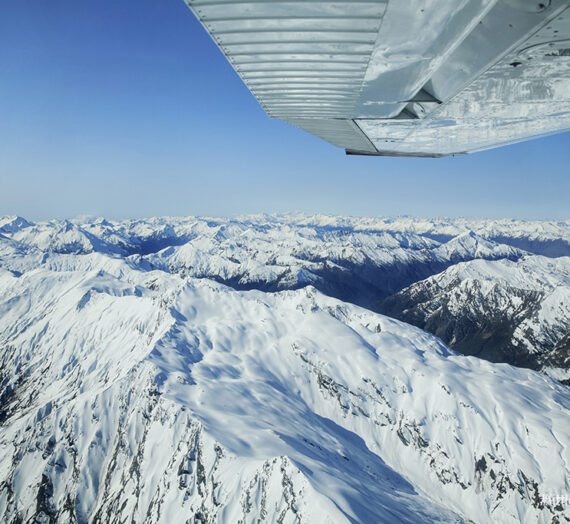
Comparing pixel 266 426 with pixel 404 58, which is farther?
pixel 266 426

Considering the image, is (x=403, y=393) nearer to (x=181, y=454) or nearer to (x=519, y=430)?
(x=519, y=430)

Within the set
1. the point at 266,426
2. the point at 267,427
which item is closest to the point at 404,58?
the point at 267,427

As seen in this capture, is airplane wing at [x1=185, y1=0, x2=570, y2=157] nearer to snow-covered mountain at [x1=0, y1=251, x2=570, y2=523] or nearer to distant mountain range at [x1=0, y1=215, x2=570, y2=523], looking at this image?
snow-covered mountain at [x1=0, y1=251, x2=570, y2=523]

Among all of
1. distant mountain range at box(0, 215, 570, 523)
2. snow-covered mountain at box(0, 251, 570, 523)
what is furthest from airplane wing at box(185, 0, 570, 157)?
distant mountain range at box(0, 215, 570, 523)

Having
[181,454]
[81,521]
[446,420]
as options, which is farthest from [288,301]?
[81,521]

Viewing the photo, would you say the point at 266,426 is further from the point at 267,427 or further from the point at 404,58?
the point at 404,58

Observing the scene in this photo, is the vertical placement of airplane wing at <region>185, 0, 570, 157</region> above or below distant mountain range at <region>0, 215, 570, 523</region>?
above
